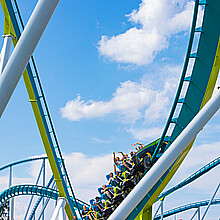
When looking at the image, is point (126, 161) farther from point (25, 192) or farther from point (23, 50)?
point (25, 192)

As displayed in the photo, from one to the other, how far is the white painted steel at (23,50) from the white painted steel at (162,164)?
135 centimetres

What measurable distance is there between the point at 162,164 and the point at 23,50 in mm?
1507

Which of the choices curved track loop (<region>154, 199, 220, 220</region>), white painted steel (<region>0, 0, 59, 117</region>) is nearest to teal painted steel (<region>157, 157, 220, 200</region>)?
curved track loop (<region>154, 199, 220, 220</region>)

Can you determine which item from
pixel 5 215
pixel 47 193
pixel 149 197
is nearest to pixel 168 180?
pixel 149 197

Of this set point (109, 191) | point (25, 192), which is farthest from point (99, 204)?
point (25, 192)

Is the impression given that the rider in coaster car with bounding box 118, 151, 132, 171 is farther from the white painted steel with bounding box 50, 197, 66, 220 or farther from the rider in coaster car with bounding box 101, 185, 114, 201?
the white painted steel with bounding box 50, 197, 66, 220

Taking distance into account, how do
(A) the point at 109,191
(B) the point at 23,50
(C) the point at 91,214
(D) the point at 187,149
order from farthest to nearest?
(C) the point at 91,214 → (A) the point at 109,191 → (D) the point at 187,149 → (B) the point at 23,50

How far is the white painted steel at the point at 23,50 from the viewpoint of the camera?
166 centimetres

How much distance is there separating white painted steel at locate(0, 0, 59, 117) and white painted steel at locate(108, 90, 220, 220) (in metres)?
1.35

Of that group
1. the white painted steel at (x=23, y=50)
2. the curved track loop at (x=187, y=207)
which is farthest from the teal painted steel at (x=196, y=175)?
the white painted steel at (x=23, y=50)

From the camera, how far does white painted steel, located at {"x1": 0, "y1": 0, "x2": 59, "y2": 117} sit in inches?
65.3

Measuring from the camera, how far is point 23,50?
1.67 meters

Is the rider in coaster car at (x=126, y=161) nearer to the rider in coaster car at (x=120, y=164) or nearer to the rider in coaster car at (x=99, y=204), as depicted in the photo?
the rider in coaster car at (x=120, y=164)

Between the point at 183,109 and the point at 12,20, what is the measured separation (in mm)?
2440
